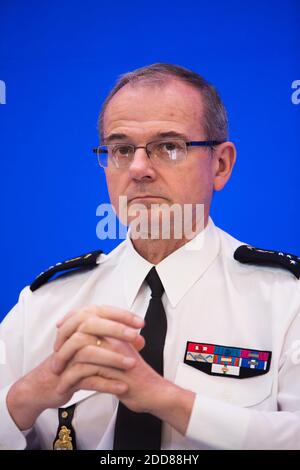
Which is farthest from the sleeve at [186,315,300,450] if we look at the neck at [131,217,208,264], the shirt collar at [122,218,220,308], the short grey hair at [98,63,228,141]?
the short grey hair at [98,63,228,141]

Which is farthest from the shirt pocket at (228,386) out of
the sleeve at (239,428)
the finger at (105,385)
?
the finger at (105,385)

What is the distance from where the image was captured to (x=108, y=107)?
162 centimetres

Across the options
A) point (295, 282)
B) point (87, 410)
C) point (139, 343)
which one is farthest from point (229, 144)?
point (87, 410)

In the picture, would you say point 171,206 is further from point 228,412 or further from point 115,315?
point 228,412

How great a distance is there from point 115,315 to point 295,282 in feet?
1.93

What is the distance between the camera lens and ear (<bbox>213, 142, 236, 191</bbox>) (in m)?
1.63

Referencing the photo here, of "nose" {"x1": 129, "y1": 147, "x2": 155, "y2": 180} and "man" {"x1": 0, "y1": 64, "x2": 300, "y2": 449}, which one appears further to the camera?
"nose" {"x1": 129, "y1": 147, "x2": 155, "y2": 180}

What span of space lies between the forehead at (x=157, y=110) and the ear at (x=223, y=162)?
0.41 ft

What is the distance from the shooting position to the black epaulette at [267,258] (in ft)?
4.81

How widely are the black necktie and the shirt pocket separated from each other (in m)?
0.08

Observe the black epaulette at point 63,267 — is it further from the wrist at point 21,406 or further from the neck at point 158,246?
the wrist at point 21,406

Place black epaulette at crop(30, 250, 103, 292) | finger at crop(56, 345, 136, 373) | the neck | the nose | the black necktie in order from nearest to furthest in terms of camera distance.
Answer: finger at crop(56, 345, 136, 373) < the black necktie < the nose < the neck < black epaulette at crop(30, 250, 103, 292)

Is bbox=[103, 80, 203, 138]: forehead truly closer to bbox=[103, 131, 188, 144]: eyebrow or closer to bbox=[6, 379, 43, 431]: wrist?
bbox=[103, 131, 188, 144]: eyebrow

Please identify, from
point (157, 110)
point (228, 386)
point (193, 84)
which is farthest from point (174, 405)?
point (193, 84)
